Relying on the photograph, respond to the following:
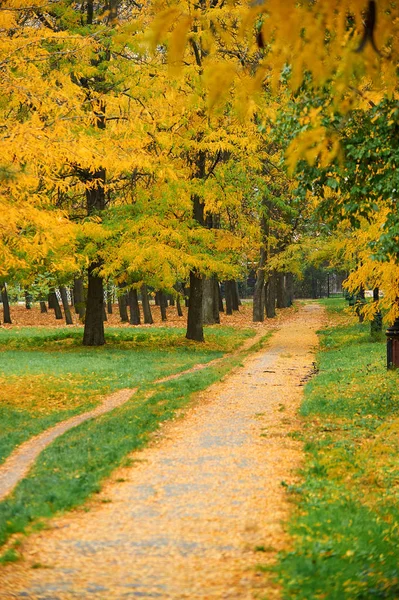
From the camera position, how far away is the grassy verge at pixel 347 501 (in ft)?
16.6

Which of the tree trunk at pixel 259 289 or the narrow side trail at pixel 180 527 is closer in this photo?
the narrow side trail at pixel 180 527

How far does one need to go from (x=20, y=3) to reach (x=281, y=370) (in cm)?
1077

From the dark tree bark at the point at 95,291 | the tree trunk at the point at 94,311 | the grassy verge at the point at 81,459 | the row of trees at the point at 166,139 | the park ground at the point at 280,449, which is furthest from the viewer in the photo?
the tree trunk at the point at 94,311

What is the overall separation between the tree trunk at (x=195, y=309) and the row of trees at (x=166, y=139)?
0.06 metres

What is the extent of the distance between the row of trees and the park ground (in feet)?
8.72

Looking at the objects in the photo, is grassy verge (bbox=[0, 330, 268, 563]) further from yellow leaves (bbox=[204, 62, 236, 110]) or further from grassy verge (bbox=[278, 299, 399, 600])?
yellow leaves (bbox=[204, 62, 236, 110])

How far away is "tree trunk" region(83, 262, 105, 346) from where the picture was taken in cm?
2511

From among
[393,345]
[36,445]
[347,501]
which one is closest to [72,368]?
[393,345]

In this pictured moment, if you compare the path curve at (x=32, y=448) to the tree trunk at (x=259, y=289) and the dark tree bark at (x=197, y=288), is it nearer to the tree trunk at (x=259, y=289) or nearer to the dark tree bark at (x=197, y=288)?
the dark tree bark at (x=197, y=288)

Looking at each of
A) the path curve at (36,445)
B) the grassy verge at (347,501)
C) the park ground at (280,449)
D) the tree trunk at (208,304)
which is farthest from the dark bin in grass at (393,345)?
the tree trunk at (208,304)

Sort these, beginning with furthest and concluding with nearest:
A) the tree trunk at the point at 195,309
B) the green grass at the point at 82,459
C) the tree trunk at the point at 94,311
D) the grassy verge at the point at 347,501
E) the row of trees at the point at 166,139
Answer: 1. the tree trunk at the point at 195,309
2. the tree trunk at the point at 94,311
3. the green grass at the point at 82,459
4. the row of trees at the point at 166,139
5. the grassy verge at the point at 347,501

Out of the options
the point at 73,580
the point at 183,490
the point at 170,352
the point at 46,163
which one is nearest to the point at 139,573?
the point at 73,580

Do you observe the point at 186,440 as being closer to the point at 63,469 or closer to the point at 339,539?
the point at 63,469

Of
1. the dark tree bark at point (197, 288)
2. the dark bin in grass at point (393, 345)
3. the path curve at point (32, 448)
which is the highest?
the dark tree bark at point (197, 288)
